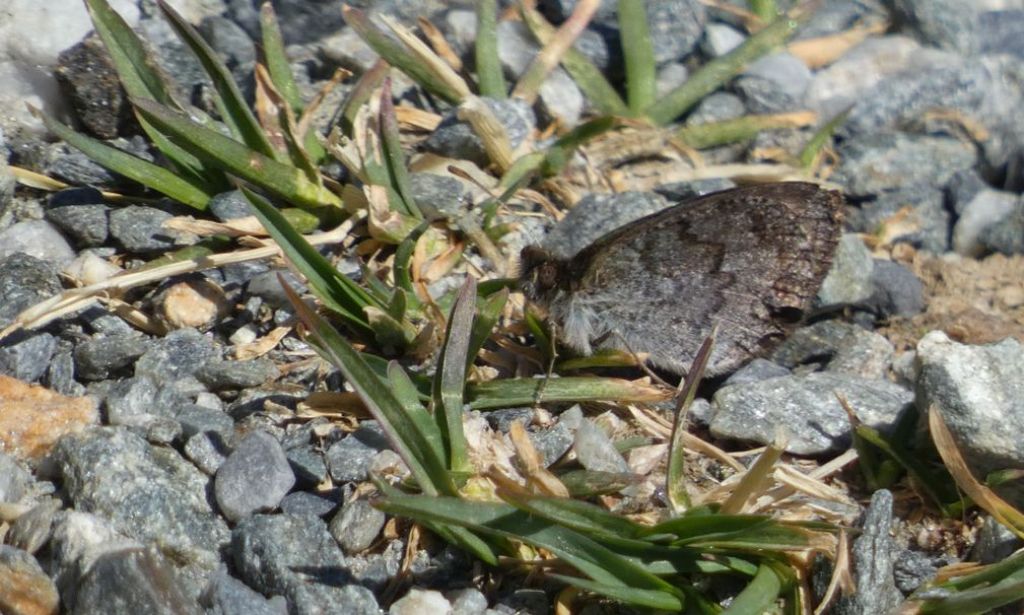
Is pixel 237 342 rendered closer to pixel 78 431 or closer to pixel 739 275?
pixel 78 431

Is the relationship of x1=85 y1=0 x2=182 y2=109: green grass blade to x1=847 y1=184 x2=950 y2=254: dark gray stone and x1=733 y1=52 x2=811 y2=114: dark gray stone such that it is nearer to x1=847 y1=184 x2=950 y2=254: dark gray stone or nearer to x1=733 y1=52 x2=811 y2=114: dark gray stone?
x1=733 y1=52 x2=811 y2=114: dark gray stone

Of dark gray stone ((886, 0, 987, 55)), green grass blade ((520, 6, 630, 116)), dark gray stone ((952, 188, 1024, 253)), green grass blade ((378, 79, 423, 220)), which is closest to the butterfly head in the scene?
green grass blade ((378, 79, 423, 220))

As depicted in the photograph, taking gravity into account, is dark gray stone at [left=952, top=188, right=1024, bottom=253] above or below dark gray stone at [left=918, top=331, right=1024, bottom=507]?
below

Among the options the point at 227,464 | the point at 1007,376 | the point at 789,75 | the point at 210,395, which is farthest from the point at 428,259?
the point at 789,75

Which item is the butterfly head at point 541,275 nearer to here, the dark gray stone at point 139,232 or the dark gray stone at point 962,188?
the dark gray stone at point 139,232

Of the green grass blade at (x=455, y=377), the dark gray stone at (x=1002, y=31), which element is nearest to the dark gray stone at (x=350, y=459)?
the green grass blade at (x=455, y=377)

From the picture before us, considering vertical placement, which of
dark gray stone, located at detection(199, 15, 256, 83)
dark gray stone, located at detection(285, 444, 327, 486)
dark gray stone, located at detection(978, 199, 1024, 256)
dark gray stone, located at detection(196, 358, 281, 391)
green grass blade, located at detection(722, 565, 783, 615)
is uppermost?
dark gray stone, located at detection(199, 15, 256, 83)
